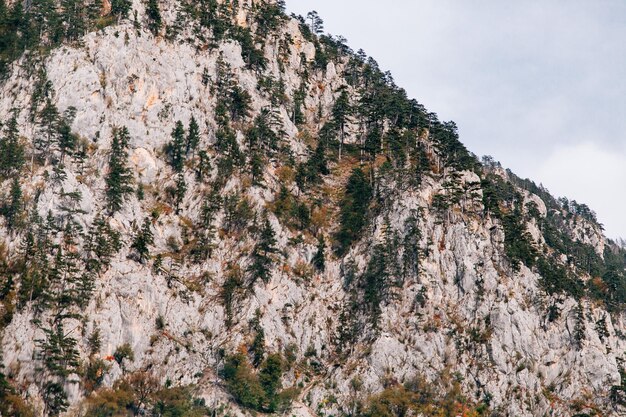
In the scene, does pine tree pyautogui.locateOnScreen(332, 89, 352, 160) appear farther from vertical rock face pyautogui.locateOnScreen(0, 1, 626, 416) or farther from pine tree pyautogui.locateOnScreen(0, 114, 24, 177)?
pine tree pyautogui.locateOnScreen(0, 114, 24, 177)

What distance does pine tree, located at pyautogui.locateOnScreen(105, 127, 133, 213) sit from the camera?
123 metres

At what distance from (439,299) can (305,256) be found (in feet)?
102

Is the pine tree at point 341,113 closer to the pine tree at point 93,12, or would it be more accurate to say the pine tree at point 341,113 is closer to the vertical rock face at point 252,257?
the vertical rock face at point 252,257

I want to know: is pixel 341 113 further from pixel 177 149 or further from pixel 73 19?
pixel 73 19

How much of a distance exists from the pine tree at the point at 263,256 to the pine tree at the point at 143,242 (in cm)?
2149

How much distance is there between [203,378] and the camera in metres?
110

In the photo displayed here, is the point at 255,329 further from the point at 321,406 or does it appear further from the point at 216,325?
the point at 321,406

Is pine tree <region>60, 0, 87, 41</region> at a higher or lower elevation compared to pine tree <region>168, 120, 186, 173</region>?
higher

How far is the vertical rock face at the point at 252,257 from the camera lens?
355 ft

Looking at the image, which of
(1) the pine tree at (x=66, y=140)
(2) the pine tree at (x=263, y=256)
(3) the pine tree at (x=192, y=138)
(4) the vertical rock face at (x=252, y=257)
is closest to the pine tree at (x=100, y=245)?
(4) the vertical rock face at (x=252, y=257)

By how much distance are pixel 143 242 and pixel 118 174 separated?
1811 cm

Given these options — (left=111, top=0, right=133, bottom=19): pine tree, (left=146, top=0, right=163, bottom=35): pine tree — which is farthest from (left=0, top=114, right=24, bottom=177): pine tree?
(left=146, top=0, right=163, bottom=35): pine tree

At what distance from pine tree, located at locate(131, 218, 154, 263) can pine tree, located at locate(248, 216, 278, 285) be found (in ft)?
70.5

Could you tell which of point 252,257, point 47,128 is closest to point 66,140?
point 47,128
